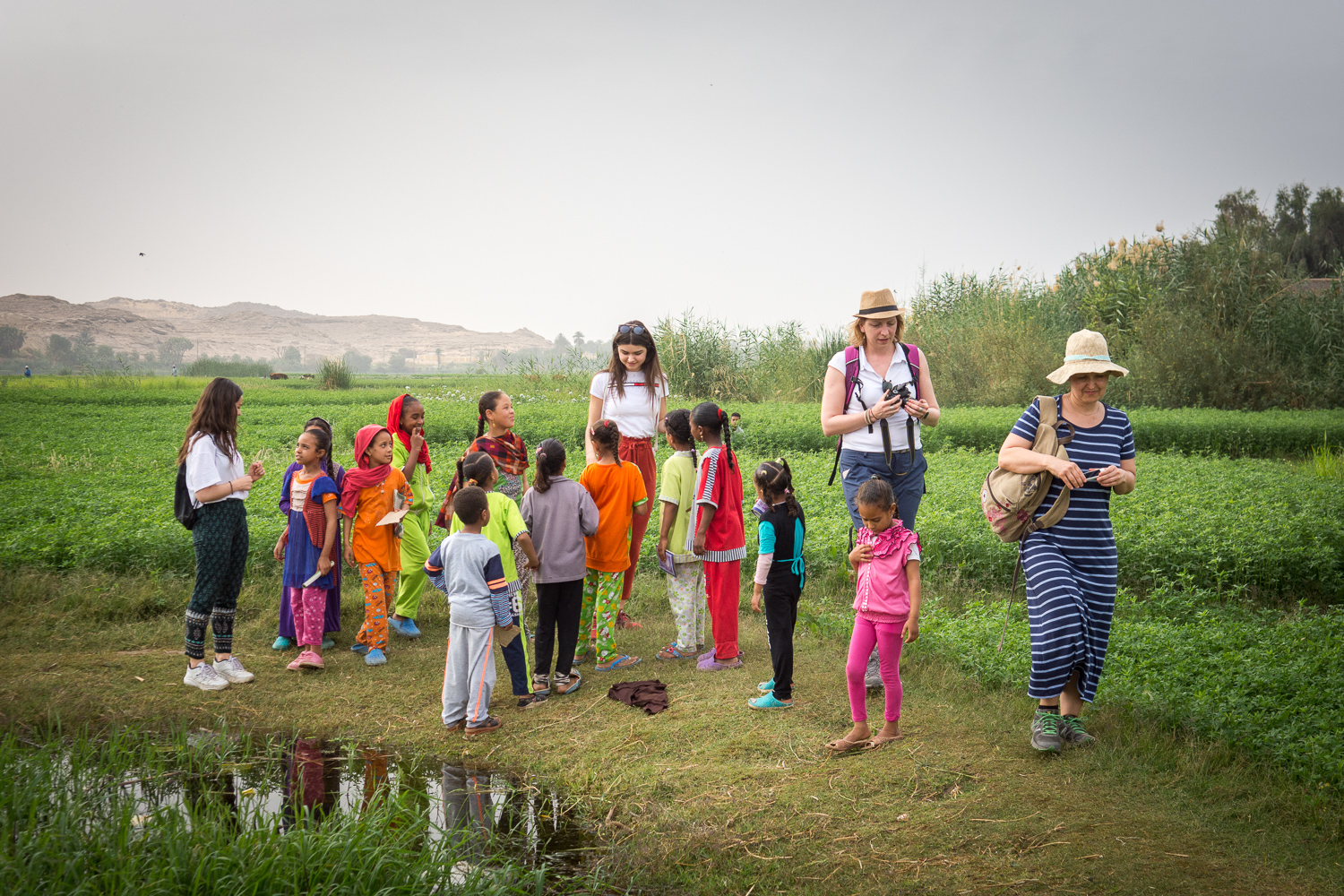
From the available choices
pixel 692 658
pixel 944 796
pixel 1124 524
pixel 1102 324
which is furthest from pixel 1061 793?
pixel 1102 324

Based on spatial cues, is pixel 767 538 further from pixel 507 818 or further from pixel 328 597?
pixel 328 597

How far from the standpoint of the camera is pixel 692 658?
5.89 metres

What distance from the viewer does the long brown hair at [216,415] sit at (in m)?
5.11

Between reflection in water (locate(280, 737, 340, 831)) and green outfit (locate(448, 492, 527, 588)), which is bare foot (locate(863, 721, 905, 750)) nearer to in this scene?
green outfit (locate(448, 492, 527, 588))

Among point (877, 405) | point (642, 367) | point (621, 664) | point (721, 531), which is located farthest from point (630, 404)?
point (877, 405)

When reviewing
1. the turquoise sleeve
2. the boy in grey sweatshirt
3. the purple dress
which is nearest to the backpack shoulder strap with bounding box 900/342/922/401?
the turquoise sleeve

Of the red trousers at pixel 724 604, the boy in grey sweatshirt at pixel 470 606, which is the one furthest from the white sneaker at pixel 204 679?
the red trousers at pixel 724 604

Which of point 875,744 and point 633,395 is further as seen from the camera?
point 633,395

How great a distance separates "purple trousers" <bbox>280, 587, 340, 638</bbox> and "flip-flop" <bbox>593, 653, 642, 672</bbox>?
206 centimetres

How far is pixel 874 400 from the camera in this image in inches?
195

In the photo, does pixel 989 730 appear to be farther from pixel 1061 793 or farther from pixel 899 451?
pixel 899 451

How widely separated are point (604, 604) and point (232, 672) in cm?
252

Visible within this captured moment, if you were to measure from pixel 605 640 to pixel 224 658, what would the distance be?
257 centimetres

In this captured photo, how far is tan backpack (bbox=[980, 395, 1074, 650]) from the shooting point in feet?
13.9
